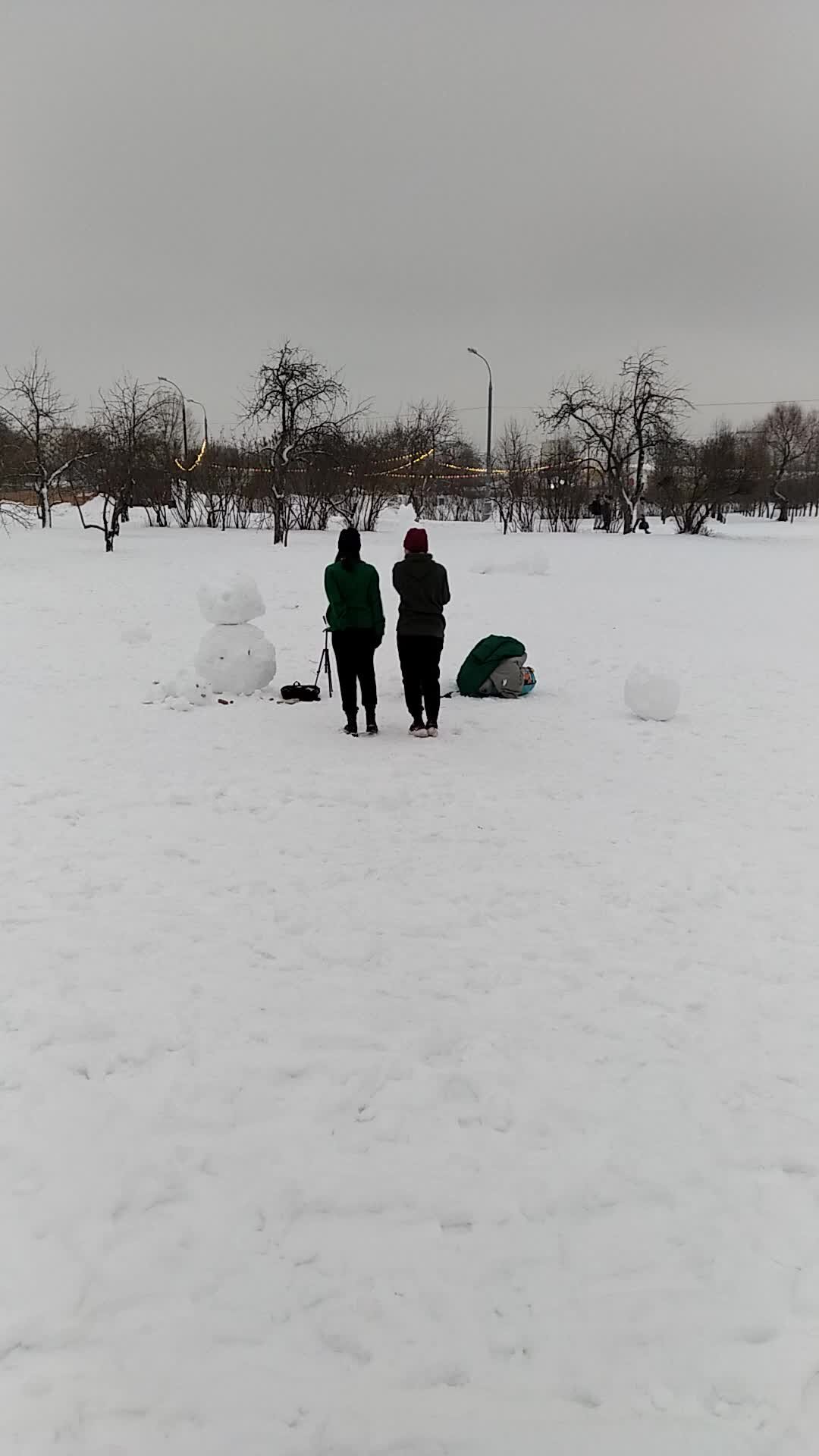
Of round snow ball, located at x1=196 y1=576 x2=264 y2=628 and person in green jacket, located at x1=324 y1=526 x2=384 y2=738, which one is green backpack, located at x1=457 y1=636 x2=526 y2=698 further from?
round snow ball, located at x1=196 y1=576 x2=264 y2=628

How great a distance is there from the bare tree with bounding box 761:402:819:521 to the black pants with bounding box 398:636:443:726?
5061 cm

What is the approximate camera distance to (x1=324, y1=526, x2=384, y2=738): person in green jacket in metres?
7.22

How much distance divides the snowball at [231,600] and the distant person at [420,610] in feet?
6.38

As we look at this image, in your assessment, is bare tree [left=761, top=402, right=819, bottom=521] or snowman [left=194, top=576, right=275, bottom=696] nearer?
snowman [left=194, top=576, right=275, bottom=696]

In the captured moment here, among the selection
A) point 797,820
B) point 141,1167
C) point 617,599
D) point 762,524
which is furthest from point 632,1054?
point 762,524

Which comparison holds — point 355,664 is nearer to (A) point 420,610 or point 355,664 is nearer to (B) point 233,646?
(A) point 420,610

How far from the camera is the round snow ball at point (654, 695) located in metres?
8.32

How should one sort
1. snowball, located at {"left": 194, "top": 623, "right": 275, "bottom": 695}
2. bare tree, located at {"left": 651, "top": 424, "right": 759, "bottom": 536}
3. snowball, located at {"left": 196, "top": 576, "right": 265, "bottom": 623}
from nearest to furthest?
snowball, located at {"left": 196, "top": 576, "right": 265, "bottom": 623} < snowball, located at {"left": 194, "top": 623, "right": 275, "bottom": 695} < bare tree, located at {"left": 651, "top": 424, "right": 759, "bottom": 536}

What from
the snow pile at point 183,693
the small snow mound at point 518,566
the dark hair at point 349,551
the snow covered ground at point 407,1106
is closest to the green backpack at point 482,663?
the snow covered ground at point 407,1106

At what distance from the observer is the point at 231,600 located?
872 cm

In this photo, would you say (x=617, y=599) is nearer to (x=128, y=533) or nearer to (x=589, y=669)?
(x=589, y=669)

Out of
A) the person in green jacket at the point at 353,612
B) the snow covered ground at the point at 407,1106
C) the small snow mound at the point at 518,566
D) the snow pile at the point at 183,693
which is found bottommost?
the snow covered ground at the point at 407,1106

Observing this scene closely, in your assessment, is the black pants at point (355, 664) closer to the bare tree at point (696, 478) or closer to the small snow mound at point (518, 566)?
the small snow mound at point (518, 566)

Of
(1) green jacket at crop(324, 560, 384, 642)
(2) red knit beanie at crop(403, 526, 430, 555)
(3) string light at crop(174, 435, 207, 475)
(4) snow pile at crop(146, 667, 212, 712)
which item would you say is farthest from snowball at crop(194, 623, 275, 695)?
(3) string light at crop(174, 435, 207, 475)
